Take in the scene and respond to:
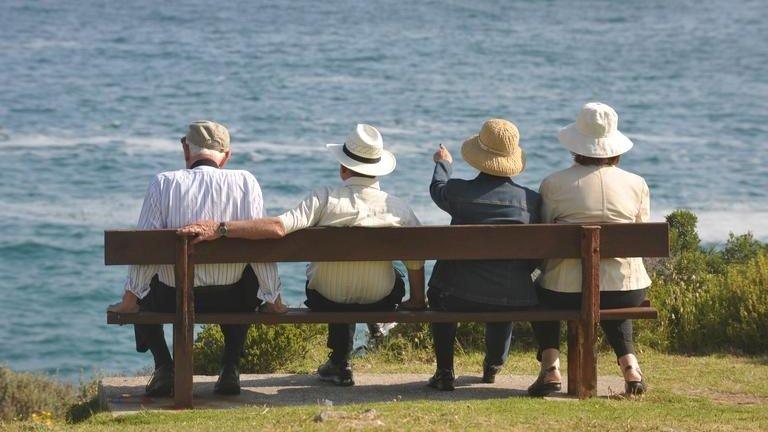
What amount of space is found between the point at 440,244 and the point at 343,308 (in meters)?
0.62

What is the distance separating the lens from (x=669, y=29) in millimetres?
47062

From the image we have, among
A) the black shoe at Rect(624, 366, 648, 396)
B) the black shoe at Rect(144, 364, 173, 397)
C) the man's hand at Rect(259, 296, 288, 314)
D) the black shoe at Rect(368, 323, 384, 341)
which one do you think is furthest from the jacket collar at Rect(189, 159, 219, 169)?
the black shoe at Rect(368, 323, 384, 341)

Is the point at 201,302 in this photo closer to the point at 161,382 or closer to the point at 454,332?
the point at 161,382

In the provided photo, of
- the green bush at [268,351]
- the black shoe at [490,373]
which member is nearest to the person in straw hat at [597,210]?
the black shoe at [490,373]

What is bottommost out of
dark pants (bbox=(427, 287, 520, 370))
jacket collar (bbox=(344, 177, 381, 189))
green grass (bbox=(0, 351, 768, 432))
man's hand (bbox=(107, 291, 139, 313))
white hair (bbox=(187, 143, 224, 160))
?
green grass (bbox=(0, 351, 768, 432))

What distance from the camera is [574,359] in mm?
6406

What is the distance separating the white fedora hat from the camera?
6.45 m

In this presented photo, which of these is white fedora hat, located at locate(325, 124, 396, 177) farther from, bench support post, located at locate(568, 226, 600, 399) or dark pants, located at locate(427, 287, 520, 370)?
bench support post, located at locate(568, 226, 600, 399)

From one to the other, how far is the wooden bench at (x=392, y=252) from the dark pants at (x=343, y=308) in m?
0.17

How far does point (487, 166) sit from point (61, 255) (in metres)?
15.7

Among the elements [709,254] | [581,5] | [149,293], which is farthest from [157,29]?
[149,293]

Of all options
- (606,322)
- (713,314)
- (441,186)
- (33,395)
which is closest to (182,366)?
(441,186)

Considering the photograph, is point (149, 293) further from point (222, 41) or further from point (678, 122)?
point (222, 41)

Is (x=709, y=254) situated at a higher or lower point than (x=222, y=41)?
lower
